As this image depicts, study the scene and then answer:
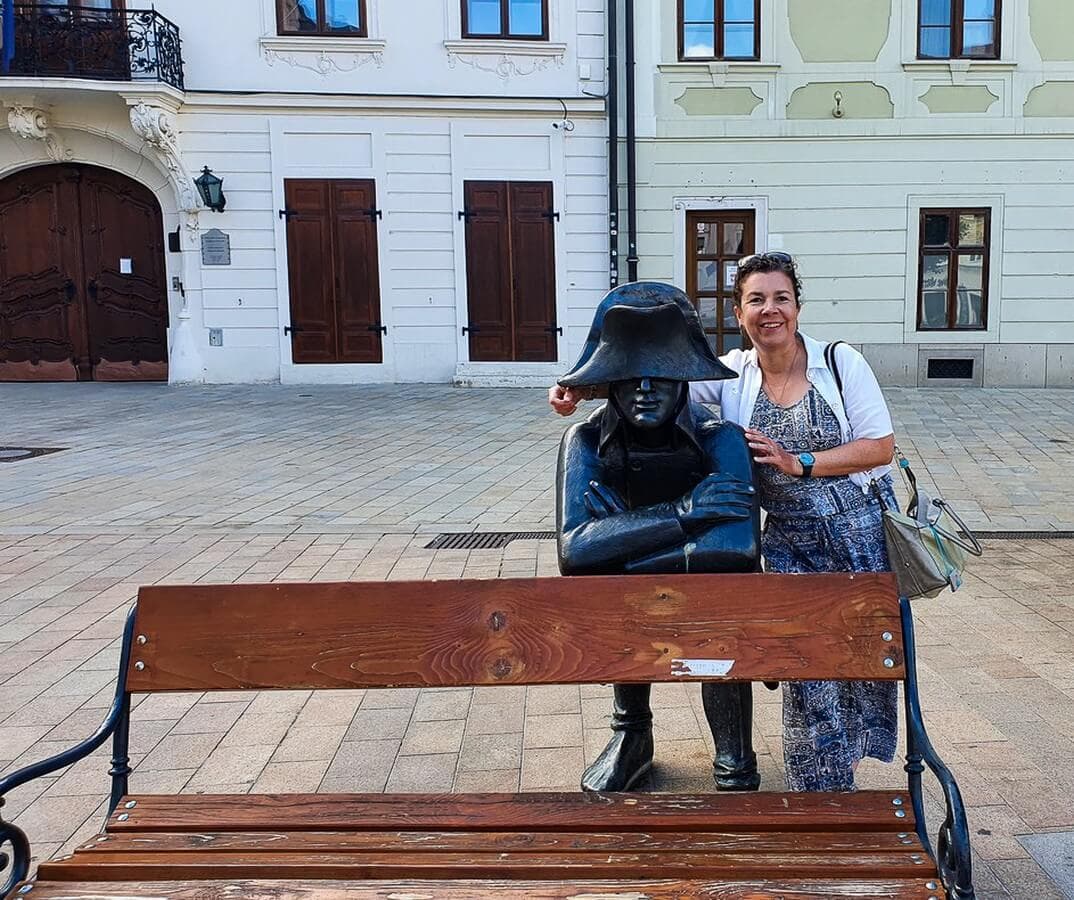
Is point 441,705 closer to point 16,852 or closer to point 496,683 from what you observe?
point 496,683

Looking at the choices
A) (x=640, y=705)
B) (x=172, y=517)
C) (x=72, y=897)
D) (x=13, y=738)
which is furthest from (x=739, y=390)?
(x=172, y=517)

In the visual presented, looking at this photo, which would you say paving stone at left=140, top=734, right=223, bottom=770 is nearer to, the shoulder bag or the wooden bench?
the wooden bench

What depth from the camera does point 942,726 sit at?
330 cm

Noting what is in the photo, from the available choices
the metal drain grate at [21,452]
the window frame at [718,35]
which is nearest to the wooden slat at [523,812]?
the metal drain grate at [21,452]

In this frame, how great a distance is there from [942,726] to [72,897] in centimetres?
271

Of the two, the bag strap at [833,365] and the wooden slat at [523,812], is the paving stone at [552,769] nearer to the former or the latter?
the wooden slat at [523,812]

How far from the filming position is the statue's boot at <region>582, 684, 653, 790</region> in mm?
2807

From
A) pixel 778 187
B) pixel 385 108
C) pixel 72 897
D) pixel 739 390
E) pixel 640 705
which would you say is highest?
pixel 385 108

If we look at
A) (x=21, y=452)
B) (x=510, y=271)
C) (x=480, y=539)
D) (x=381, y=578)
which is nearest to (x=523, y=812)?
(x=381, y=578)

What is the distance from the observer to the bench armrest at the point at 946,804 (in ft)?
5.25

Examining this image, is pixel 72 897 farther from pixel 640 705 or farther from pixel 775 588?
pixel 640 705

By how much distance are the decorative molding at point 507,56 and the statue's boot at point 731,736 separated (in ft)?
42.1

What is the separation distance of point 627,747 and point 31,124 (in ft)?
45.3

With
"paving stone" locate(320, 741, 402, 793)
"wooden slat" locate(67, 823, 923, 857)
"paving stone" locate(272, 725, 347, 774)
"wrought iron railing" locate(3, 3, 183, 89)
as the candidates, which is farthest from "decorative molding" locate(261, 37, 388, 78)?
"wooden slat" locate(67, 823, 923, 857)
